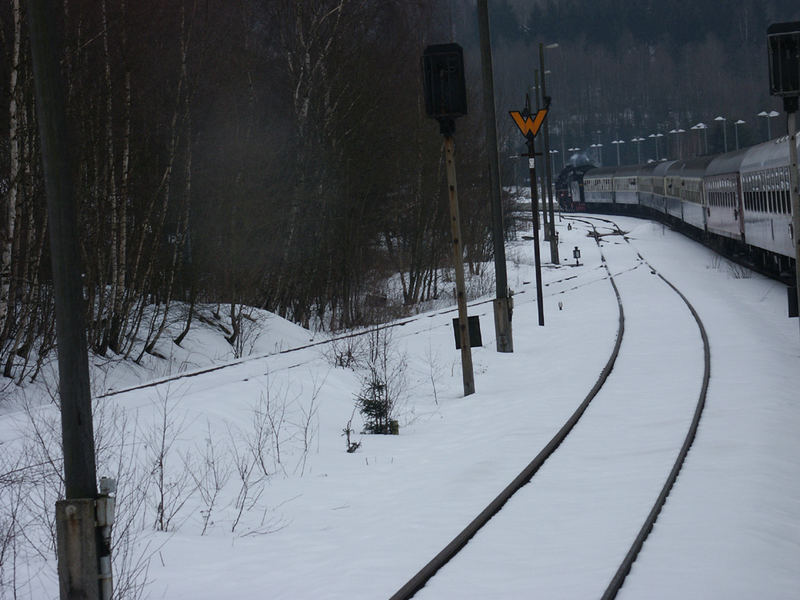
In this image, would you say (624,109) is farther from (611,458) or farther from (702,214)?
(611,458)

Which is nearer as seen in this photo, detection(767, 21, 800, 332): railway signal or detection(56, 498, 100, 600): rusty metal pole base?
detection(56, 498, 100, 600): rusty metal pole base

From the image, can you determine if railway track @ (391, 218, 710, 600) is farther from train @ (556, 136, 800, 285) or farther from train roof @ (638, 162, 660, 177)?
train roof @ (638, 162, 660, 177)

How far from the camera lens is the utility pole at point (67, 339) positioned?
6336 mm

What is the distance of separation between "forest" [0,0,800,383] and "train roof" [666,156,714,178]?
31.3 ft

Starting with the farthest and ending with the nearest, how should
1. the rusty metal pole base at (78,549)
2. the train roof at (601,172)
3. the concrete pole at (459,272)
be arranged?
the train roof at (601,172) → the concrete pole at (459,272) → the rusty metal pole base at (78,549)

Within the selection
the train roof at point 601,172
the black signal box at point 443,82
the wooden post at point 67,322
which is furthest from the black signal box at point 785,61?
the train roof at point 601,172

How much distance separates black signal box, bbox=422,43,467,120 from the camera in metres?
14.9

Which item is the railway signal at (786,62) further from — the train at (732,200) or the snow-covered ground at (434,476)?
the train at (732,200)

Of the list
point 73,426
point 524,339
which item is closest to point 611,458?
point 73,426

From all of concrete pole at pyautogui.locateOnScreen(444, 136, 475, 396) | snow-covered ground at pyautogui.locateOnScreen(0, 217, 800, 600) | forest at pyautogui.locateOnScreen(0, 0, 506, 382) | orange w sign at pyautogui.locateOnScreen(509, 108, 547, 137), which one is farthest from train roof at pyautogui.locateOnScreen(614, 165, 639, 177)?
concrete pole at pyautogui.locateOnScreen(444, 136, 475, 396)

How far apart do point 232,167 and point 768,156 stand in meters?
14.0

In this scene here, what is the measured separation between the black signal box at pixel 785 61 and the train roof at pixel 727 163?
18.1m

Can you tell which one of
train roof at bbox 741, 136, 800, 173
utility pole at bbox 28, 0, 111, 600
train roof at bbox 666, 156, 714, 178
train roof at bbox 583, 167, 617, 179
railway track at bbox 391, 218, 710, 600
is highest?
train roof at bbox 583, 167, 617, 179

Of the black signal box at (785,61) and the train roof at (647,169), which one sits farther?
the train roof at (647,169)
